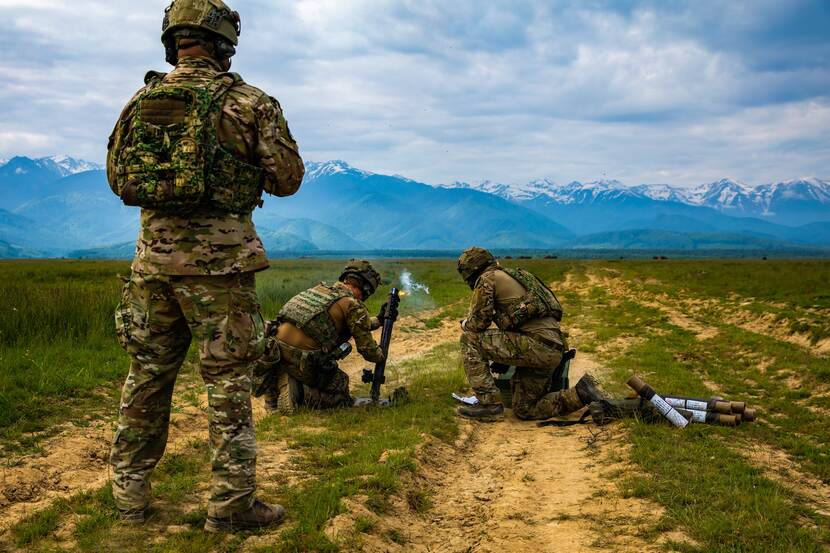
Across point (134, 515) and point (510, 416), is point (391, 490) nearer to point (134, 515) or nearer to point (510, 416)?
point (134, 515)

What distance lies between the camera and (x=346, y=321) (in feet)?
26.2

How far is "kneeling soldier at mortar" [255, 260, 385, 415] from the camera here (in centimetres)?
784

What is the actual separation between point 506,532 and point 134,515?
290 cm

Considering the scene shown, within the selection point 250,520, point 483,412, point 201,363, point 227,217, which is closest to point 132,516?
point 250,520

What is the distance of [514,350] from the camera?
8.36 metres

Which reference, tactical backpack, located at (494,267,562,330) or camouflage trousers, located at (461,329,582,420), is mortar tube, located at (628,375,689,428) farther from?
tactical backpack, located at (494,267,562,330)

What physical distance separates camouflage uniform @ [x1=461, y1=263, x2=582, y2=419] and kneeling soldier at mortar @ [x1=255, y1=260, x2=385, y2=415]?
1523 millimetres

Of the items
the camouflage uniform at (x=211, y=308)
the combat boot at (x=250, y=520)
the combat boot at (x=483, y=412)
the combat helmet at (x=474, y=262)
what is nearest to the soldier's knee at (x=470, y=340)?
the combat helmet at (x=474, y=262)

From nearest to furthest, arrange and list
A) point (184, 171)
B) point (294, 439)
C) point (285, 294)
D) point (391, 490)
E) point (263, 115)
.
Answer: point (184, 171), point (263, 115), point (391, 490), point (294, 439), point (285, 294)

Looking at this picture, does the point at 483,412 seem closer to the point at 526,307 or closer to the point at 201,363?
the point at 526,307

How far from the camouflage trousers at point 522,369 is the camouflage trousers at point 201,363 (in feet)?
15.8

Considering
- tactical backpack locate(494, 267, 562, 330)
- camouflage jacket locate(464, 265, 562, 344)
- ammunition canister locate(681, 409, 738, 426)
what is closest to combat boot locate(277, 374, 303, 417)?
camouflage jacket locate(464, 265, 562, 344)

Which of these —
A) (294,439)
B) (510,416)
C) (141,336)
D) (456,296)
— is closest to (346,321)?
(294,439)

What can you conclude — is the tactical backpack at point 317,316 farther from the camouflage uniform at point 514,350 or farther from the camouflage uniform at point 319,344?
the camouflage uniform at point 514,350
